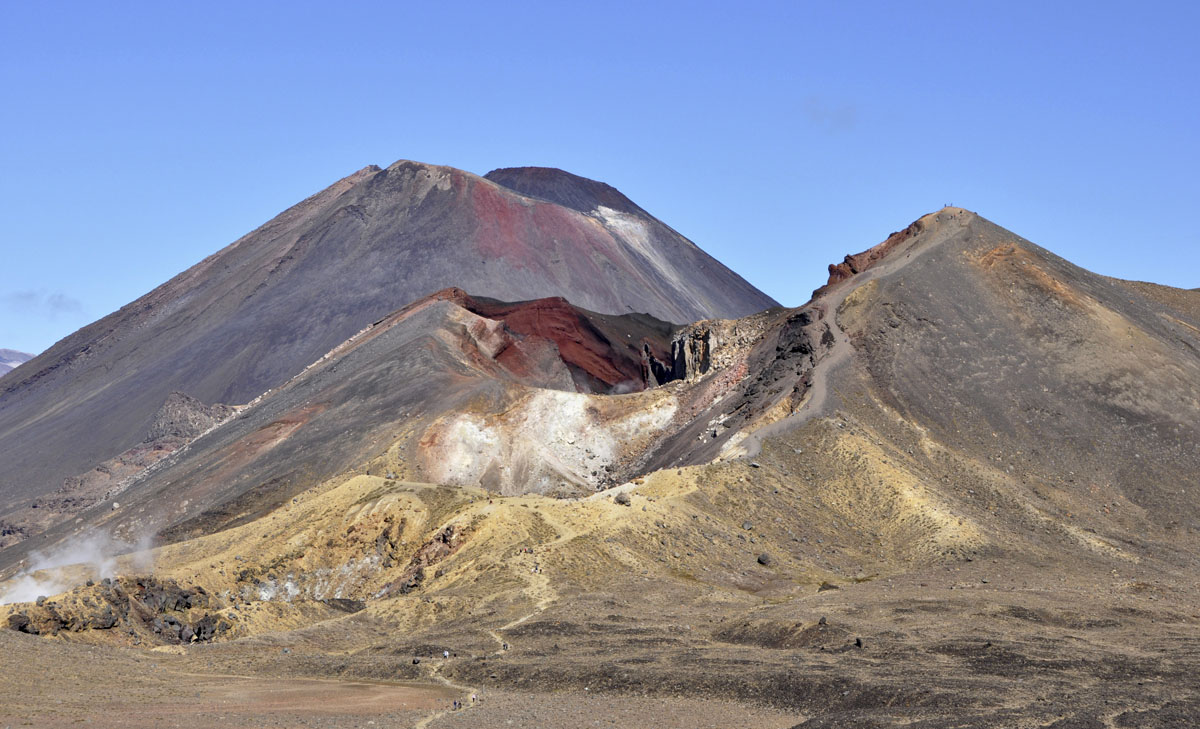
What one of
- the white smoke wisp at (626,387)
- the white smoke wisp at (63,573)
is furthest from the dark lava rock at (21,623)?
the white smoke wisp at (626,387)

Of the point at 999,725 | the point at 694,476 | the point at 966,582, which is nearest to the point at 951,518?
the point at 966,582

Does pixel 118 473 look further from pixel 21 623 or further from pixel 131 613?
pixel 21 623

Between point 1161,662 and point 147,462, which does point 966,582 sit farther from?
point 147,462

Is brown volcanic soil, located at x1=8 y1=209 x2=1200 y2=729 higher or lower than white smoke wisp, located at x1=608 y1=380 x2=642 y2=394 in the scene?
lower

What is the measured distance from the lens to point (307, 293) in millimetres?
147250

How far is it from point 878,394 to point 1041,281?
58.8 feet

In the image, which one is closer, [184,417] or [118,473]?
[118,473]

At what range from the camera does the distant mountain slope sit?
124812 millimetres

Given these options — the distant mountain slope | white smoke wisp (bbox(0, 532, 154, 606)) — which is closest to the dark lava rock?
white smoke wisp (bbox(0, 532, 154, 606))

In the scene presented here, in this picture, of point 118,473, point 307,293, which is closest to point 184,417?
point 118,473

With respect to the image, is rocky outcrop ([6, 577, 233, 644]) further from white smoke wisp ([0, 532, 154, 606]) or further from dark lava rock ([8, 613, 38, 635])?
white smoke wisp ([0, 532, 154, 606])

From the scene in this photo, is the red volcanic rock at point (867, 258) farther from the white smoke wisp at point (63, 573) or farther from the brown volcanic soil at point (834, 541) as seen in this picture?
the white smoke wisp at point (63, 573)

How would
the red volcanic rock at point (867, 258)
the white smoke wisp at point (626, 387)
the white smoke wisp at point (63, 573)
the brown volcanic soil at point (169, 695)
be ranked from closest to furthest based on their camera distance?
the brown volcanic soil at point (169, 695) < the white smoke wisp at point (63, 573) < the red volcanic rock at point (867, 258) < the white smoke wisp at point (626, 387)

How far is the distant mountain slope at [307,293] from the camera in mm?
124812
